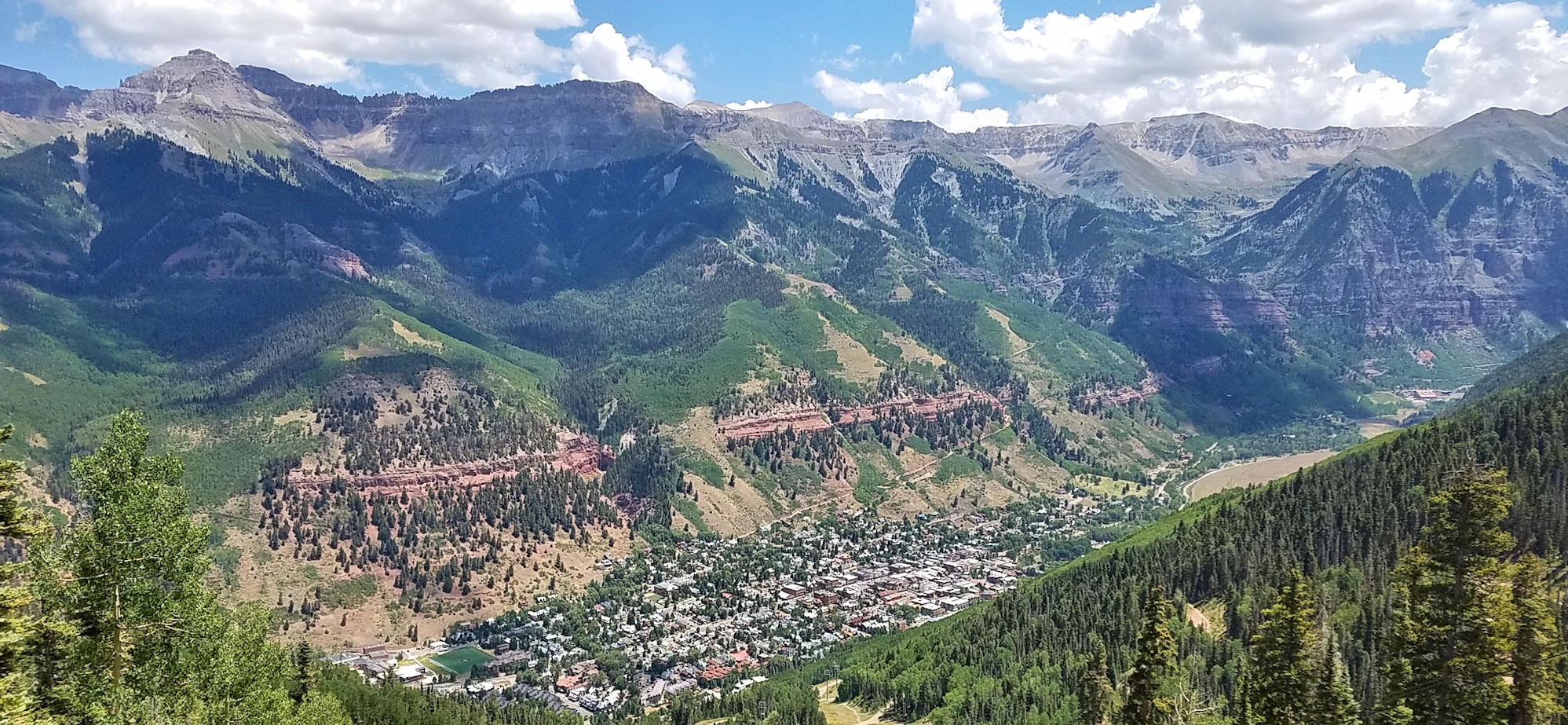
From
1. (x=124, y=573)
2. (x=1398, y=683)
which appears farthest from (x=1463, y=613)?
(x=124, y=573)

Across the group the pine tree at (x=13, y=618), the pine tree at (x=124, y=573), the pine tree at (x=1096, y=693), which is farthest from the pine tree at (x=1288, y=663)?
the pine tree at (x=13, y=618)

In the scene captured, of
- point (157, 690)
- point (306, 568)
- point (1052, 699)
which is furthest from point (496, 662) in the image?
point (157, 690)

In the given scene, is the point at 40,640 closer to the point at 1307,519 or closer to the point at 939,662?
the point at 939,662

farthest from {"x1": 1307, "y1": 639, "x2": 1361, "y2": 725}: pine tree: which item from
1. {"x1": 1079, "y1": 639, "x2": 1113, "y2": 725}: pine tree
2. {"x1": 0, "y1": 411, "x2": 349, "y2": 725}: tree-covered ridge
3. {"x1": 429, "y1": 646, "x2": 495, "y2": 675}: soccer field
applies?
{"x1": 429, "y1": 646, "x2": 495, "y2": 675}: soccer field

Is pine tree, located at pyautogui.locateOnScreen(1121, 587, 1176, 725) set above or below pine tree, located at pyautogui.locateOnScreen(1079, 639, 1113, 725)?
above

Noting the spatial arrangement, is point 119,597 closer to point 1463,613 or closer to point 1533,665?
point 1463,613

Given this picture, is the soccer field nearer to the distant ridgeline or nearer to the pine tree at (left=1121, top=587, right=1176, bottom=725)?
the distant ridgeline

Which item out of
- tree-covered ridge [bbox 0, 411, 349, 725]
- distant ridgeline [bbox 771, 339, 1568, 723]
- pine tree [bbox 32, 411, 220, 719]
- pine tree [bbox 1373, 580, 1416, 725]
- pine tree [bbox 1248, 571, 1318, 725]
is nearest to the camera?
tree-covered ridge [bbox 0, 411, 349, 725]
